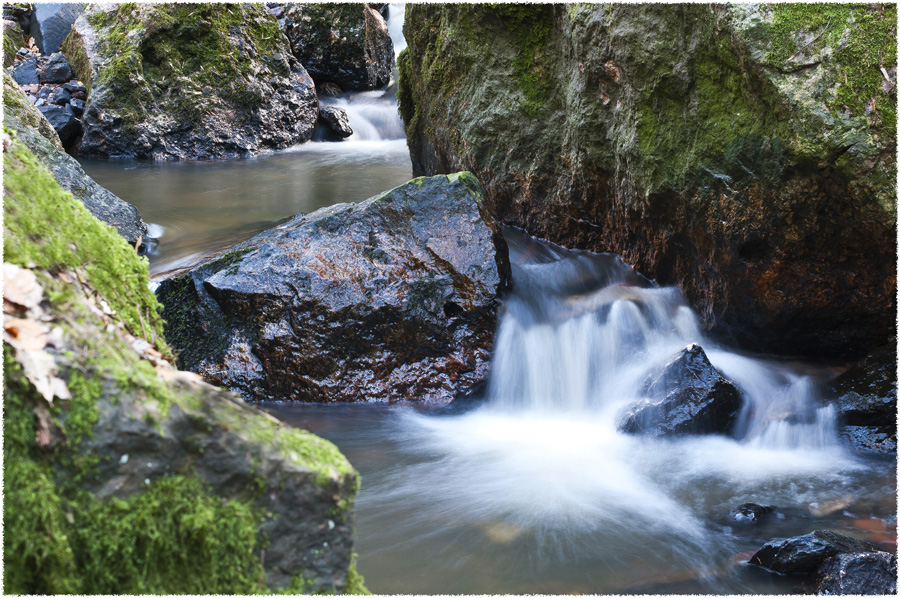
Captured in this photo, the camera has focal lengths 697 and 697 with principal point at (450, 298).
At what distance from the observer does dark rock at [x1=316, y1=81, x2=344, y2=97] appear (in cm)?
1717

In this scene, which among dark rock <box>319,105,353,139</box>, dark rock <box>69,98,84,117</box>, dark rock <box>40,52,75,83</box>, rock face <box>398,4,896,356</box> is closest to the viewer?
rock face <box>398,4,896,356</box>

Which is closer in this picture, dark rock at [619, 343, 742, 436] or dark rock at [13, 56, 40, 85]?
dark rock at [619, 343, 742, 436]

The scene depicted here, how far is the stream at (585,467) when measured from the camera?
308cm

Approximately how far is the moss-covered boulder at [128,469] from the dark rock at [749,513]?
2.40 metres

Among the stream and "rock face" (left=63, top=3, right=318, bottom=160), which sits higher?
"rock face" (left=63, top=3, right=318, bottom=160)

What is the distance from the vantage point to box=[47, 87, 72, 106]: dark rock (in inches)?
508

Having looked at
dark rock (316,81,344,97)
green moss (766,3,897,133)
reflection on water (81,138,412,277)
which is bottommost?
reflection on water (81,138,412,277)

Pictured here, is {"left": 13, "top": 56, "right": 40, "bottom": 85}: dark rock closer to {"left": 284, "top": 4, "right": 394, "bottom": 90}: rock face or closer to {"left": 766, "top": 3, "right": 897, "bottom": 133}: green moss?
{"left": 284, "top": 4, "right": 394, "bottom": 90}: rock face

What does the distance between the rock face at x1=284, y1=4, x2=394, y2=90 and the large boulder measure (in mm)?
9830

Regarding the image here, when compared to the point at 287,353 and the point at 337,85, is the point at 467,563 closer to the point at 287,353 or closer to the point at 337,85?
the point at 287,353

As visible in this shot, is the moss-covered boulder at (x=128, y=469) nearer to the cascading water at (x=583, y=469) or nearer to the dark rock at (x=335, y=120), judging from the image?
the cascading water at (x=583, y=469)

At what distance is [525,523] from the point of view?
3.37 m

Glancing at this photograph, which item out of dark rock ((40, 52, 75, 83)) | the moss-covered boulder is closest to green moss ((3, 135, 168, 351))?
the moss-covered boulder

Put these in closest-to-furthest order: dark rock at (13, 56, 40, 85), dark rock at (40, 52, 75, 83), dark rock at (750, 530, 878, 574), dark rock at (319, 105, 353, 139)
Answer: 1. dark rock at (750, 530, 878, 574)
2. dark rock at (40, 52, 75, 83)
3. dark rock at (13, 56, 40, 85)
4. dark rock at (319, 105, 353, 139)
